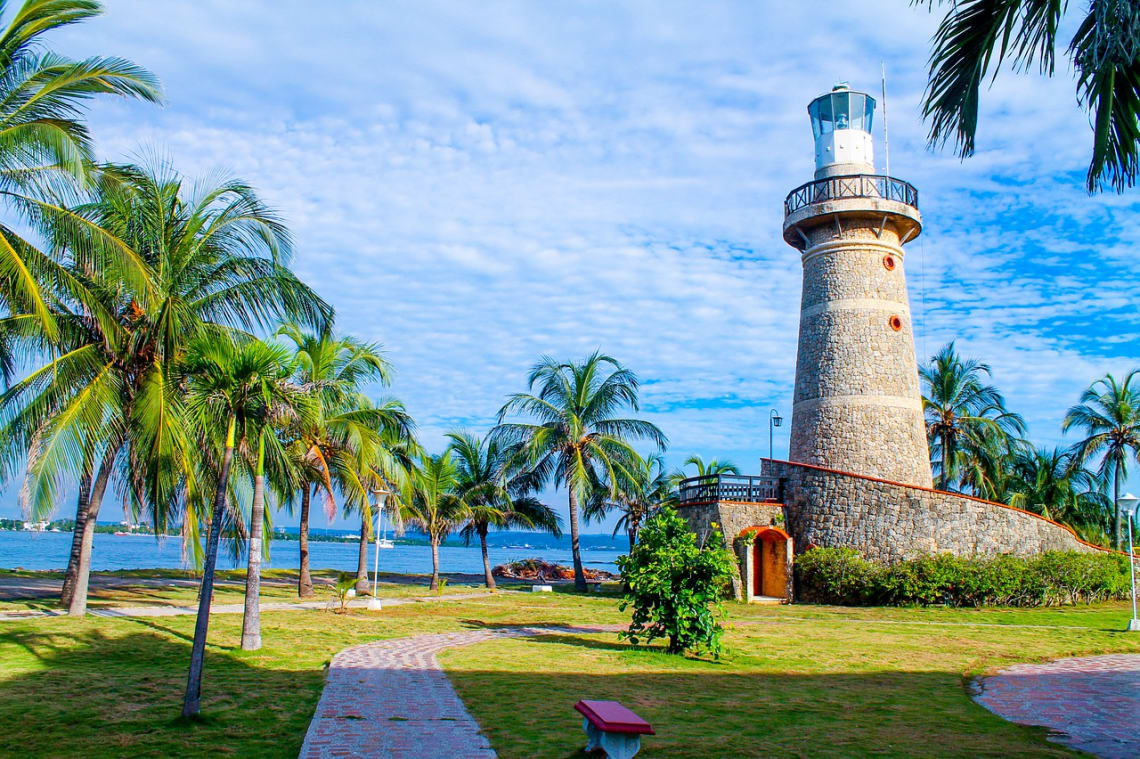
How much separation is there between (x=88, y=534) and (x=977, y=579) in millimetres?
19149

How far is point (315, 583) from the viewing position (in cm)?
2841

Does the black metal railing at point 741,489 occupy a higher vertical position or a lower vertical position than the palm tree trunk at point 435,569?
higher

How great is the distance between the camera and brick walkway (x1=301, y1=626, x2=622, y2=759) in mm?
6348

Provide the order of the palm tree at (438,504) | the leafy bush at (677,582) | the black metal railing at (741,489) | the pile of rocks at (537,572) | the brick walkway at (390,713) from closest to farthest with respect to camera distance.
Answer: the brick walkway at (390,713) → the leafy bush at (677,582) → the black metal railing at (741,489) → the palm tree at (438,504) → the pile of rocks at (537,572)

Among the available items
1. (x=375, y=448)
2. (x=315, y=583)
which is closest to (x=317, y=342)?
(x=375, y=448)

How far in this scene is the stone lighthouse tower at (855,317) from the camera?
24.1 metres

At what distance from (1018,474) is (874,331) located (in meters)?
19.5

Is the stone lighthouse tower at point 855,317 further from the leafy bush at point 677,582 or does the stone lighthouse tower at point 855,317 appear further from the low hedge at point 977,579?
the leafy bush at point 677,582

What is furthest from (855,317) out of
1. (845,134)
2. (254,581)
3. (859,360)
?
(254,581)

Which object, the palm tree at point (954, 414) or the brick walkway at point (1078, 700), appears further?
→ the palm tree at point (954, 414)

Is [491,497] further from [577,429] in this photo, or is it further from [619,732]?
[619,732]

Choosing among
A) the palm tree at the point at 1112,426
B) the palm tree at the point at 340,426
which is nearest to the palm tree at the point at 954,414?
the palm tree at the point at 1112,426

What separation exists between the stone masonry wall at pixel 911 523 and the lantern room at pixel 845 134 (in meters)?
9.50

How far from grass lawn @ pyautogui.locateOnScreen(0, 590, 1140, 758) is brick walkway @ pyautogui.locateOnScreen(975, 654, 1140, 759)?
35cm
